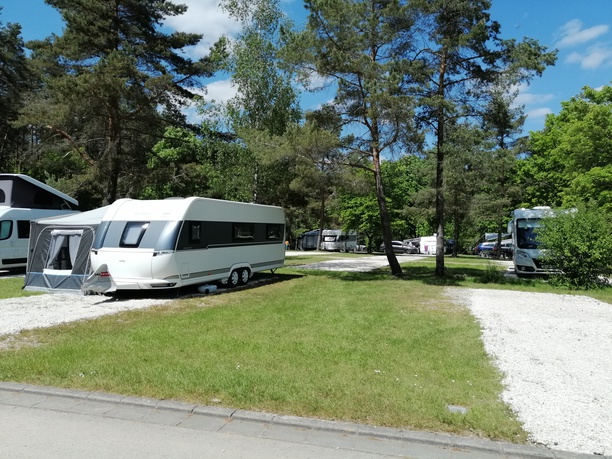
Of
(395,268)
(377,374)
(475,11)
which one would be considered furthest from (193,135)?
(377,374)

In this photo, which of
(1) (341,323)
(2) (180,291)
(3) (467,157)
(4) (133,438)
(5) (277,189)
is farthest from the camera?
(5) (277,189)

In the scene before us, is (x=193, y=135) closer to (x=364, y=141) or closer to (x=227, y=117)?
(x=227, y=117)

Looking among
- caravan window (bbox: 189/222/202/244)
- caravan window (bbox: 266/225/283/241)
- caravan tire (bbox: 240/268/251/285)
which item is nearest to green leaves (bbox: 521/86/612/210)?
caravan window (bbox: 266/225/283/241)

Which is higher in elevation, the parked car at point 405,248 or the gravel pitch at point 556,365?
the parked car at point 405,248

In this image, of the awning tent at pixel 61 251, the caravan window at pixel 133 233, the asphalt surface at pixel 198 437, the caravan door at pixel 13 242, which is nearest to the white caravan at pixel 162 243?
the caravan window at pixel 133 233

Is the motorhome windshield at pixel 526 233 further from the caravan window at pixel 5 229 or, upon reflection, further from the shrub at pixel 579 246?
the caravan window at pixel 5 229

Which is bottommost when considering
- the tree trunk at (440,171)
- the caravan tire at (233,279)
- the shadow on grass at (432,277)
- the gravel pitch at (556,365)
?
the gravel pitch at (556,365)

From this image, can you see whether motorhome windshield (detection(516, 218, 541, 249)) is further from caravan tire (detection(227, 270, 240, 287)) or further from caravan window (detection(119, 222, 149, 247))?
caravan window (detection(119, 222, 149, 247))

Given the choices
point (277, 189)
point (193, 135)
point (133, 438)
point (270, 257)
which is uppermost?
point (193, 135)

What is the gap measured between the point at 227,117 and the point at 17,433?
20.0 meters

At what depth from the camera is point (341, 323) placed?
8750mm

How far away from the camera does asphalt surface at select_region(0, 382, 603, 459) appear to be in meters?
3.72

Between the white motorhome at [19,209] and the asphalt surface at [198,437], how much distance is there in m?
15.3

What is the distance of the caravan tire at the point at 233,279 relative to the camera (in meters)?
14.3
